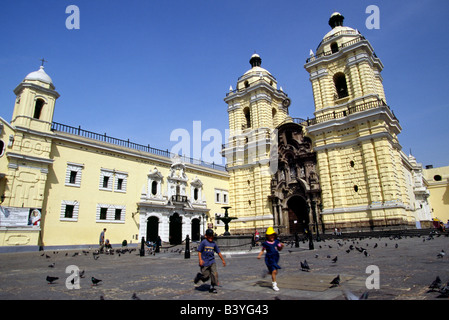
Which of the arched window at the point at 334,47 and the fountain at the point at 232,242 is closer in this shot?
the fountain at the point at 232,242

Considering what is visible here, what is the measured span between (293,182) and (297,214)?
3.23m

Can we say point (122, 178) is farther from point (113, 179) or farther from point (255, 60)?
point (255, 60)

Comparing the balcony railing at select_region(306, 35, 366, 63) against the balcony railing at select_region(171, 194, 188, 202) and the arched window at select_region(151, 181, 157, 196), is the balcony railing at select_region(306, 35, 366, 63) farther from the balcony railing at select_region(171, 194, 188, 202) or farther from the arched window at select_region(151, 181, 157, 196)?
the arched window at select_region(151, 181, 157, 196)

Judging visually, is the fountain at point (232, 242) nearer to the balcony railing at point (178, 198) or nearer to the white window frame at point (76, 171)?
the balcony railing at point (178, 198)

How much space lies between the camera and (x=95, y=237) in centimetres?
2116

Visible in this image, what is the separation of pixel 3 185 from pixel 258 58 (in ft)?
99.4

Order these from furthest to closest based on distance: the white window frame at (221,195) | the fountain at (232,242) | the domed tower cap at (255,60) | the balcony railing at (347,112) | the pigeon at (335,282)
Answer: the domed tower cap at (255,60)
the white window frame at (221,195)
the balcony railing at (347,112)
the fountain at (232,242)
the pigeon at (335,282)

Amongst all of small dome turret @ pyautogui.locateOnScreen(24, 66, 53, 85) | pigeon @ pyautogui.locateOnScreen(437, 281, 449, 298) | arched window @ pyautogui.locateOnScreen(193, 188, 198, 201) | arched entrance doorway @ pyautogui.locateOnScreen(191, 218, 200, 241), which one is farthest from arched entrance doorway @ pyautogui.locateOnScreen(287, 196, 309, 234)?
small dome turret @ pyautogui.locateOnScreen(24, 66, 53, 85)

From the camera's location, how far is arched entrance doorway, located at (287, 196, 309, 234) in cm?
2667

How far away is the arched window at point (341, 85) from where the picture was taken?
2648 cm

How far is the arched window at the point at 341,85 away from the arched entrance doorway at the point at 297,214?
10.8 m

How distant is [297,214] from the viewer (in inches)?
1078

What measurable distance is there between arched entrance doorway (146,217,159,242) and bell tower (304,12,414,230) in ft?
49.6

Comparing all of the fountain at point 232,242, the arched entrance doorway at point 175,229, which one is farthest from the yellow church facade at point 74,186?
the fountain at point 232,242
